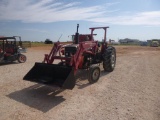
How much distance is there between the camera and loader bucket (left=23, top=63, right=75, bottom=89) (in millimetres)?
6473

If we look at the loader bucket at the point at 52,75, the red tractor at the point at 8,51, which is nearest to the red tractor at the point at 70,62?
the loader bucket at the point at 52,75

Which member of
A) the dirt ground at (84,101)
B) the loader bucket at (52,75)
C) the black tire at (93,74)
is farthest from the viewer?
the black tire at (93,74)

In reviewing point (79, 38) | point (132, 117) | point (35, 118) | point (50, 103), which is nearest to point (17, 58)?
point (79, 38)

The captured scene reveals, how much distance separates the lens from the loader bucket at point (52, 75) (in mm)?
6473

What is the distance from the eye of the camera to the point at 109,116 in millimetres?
5129

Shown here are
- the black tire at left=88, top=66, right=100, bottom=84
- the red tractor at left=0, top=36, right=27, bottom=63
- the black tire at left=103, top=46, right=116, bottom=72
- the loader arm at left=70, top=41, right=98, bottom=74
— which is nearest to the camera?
the loader arm at left=70, top=41, right=98, bottom=74

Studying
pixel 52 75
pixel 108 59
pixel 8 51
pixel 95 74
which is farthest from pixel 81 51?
pixel 8 51

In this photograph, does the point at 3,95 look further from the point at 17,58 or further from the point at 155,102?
the point at 17,58

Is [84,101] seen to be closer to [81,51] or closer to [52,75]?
[52,75]

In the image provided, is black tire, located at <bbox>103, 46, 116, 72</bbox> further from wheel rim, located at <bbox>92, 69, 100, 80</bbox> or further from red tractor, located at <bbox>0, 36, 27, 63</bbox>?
red tractor, located at <bbox>0, 36, 27, 63</bbox>

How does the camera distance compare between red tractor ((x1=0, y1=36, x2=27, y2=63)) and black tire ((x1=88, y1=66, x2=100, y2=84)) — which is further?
red tractor ((x1=0, y1=36, x2=27, y2=63))

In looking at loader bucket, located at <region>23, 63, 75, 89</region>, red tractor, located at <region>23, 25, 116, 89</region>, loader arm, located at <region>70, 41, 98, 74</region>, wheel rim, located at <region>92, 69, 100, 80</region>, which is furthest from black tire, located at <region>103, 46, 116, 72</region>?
loader bucket, located at <region>23, 63, 75, 89</region>

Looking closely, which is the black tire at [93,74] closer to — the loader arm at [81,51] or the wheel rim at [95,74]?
the wheel rim at [95,74]

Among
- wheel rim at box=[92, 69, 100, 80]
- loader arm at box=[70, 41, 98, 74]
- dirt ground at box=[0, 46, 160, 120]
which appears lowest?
dirt ground at box=[0, 46, 160, 120]
